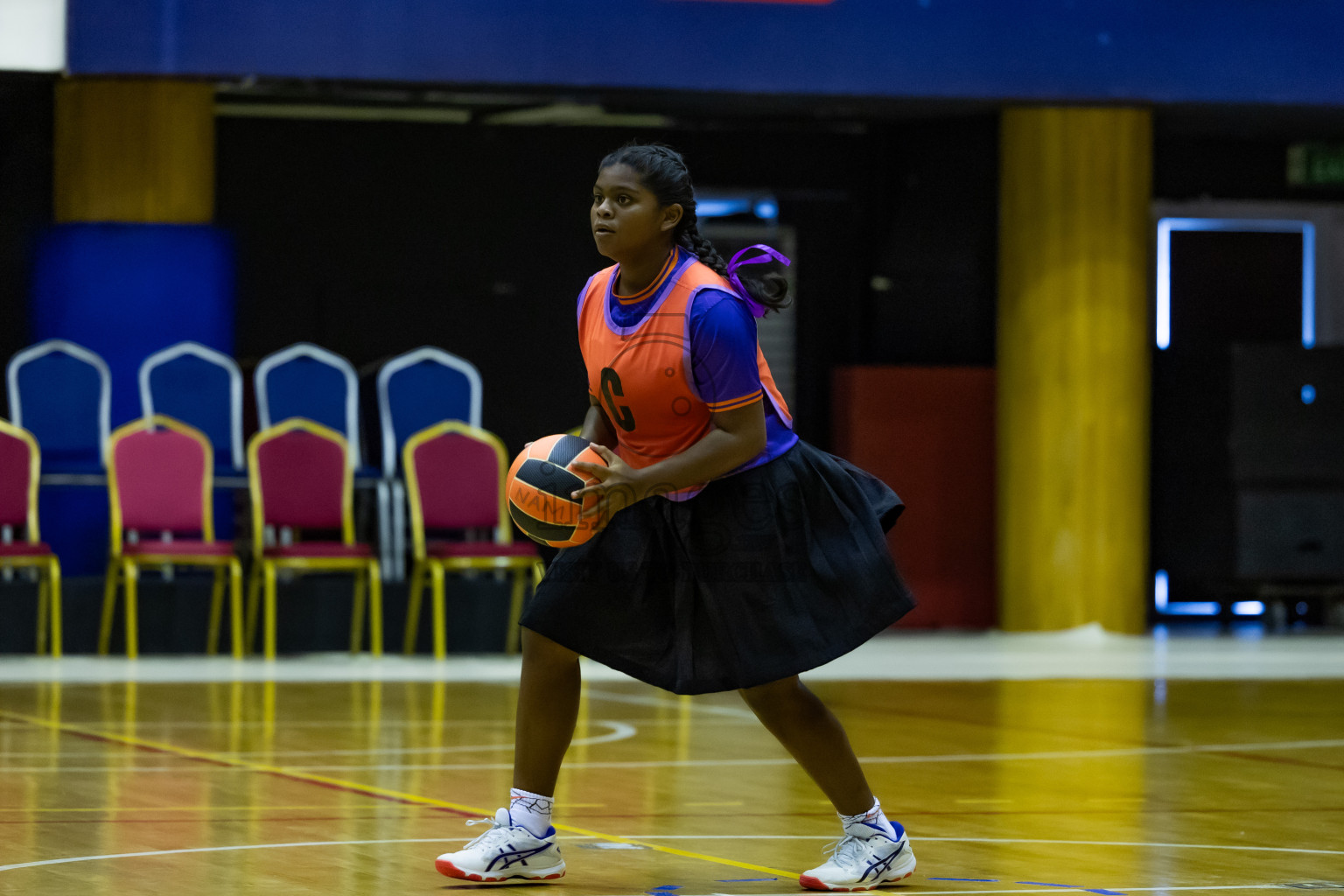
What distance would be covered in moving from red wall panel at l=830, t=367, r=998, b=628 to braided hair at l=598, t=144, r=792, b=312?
23.7 ft

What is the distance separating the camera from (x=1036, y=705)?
6895mm

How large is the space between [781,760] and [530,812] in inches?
78.4

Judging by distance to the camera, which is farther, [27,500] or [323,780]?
[27,500]

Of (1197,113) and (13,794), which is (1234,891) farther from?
(1197,113)

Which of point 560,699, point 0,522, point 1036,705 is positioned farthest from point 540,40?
point 560,699

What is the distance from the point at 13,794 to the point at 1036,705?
3.63m

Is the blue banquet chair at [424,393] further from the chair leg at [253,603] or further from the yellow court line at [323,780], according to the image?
the yellow court line at [323,780]

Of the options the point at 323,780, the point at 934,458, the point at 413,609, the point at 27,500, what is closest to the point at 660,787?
the point at 323,780

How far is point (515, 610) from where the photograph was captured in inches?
351

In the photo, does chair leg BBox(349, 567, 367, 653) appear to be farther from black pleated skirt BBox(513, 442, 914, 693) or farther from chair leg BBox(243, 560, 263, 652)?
black pleated skirt BBox(513, 442, 914, 693)

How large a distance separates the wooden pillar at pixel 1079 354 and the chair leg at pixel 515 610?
2618 millimetres

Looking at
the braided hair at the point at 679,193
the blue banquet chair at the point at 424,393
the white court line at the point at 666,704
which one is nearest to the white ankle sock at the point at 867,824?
the braided hair at the point at 679,193

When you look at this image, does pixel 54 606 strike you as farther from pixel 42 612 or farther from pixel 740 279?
pixel 740 279

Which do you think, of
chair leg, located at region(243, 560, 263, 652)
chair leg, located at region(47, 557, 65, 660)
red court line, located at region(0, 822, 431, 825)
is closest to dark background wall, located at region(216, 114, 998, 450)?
chair leg, located at region(243, 560, 263, 652)
